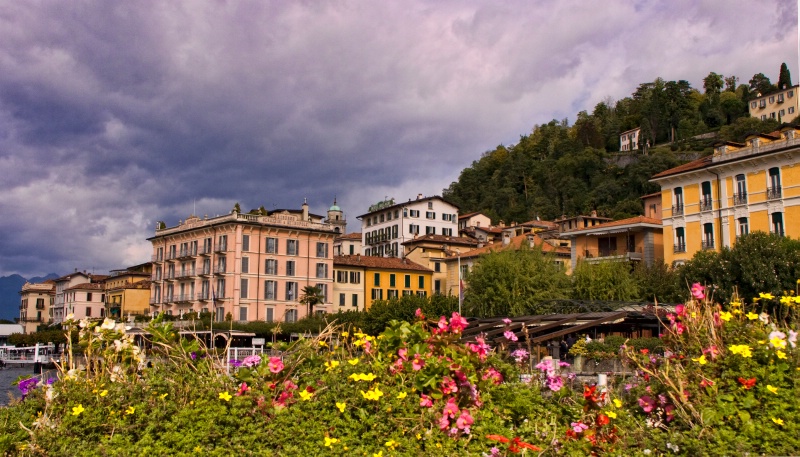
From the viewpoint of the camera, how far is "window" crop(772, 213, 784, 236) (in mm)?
44903

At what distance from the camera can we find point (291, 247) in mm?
74188

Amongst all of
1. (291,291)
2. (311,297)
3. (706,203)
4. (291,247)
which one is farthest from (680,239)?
(291,247)

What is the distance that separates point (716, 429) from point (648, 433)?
786mm

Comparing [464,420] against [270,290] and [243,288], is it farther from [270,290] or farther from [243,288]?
[270,290]

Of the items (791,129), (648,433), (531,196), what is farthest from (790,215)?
(531,196)

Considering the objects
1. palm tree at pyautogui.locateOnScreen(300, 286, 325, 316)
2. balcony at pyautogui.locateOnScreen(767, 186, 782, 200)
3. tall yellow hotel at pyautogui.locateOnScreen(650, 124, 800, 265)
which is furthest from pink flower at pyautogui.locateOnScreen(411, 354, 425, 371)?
palm tree at pyautogui.locateOnScreen(300, 286, 325, 316)

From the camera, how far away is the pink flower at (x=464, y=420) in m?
6.80

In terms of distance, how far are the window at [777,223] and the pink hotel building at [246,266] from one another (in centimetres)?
4372

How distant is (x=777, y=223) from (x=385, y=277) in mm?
41804

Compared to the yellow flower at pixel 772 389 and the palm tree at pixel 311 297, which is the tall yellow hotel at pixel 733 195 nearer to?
the palm tree at pixel 311 297

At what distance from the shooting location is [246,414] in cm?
711

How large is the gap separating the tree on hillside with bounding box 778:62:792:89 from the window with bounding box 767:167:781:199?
85142mm

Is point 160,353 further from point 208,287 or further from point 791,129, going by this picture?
point 208,287

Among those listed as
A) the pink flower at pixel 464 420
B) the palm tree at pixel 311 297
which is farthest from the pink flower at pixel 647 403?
the palm tree at pixel 311 297
